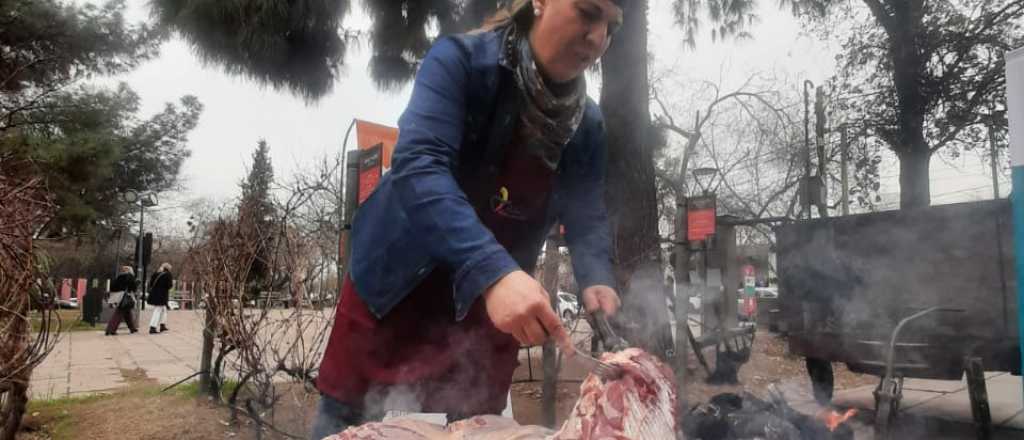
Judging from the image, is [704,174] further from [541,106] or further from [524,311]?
[524,311]

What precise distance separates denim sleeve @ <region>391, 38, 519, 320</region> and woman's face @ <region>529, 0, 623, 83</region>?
0.61 feet

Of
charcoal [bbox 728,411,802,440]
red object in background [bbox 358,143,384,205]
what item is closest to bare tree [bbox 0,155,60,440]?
red object in background [bbox 358,143,384,205]

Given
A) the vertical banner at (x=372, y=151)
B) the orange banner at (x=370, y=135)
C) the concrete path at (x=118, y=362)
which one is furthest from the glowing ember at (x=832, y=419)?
the orange banner at (x=370, y=135)

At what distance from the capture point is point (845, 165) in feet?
13.9

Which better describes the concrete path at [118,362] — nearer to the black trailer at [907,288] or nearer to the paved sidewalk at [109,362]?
the paved sidewalk at [109,362]

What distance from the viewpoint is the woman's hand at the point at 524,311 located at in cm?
97

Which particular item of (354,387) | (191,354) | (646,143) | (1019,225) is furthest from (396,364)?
(191,354)

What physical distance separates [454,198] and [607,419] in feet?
1.65

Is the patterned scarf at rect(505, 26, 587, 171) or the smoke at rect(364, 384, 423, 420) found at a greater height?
the patterned scarf at rect(505, 26, 587, 171)

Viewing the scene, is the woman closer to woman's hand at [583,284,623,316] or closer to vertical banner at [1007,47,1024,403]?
woman's hand at [583,284,623,316]

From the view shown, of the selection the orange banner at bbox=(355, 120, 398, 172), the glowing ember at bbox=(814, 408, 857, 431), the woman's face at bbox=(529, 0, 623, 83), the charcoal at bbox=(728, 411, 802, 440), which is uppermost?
the orange banner at bbox=(355, 120, 398, 172)

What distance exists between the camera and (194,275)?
5.23m

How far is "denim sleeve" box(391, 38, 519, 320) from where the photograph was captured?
1.04m

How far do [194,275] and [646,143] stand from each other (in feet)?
13.7
